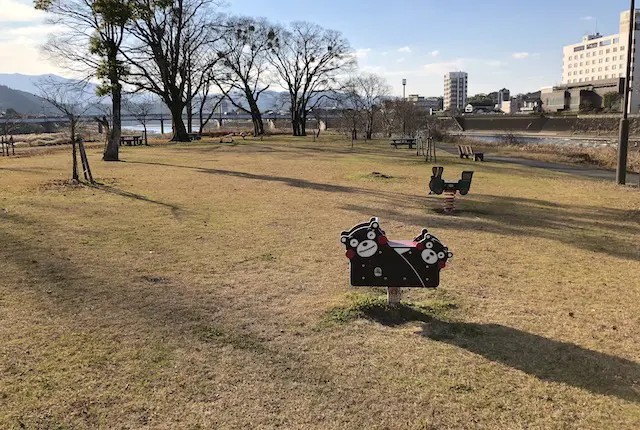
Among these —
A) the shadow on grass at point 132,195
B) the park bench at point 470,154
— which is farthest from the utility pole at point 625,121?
the shadow on grass at point 132,195

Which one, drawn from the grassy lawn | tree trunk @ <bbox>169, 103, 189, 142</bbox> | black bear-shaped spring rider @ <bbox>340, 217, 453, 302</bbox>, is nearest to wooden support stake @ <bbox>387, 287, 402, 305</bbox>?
the grassy lawn

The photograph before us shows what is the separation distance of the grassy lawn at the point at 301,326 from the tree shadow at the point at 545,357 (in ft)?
0.05

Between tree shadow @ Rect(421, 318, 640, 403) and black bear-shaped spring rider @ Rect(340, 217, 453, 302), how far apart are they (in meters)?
0.47

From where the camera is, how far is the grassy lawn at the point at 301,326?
3.13 meters

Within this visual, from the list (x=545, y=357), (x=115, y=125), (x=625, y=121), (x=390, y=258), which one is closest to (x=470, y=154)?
(x=625, y=121)

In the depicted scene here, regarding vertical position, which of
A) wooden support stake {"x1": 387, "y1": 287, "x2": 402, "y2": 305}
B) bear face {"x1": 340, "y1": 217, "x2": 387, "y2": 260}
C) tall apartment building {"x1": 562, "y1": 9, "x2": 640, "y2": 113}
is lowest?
wooden support stake {"x1": 387, "y1": 287, "x2": 402, "y2": 305}

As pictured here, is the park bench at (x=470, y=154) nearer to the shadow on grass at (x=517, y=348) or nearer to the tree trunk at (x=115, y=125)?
the tree trunk at (x=115, y=125)

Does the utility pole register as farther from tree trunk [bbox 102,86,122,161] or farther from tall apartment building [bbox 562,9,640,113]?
tall apartment building [bbox 562,9,640,113]

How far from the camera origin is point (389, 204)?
1088 centimetres

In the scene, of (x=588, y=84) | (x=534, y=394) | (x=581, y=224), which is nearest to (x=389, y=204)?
(x=581, y=224)

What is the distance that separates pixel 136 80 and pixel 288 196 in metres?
26.1

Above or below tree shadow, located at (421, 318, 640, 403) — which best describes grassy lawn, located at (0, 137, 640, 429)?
above

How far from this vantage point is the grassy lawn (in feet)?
10.3

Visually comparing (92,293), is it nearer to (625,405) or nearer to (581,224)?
(625,405)
